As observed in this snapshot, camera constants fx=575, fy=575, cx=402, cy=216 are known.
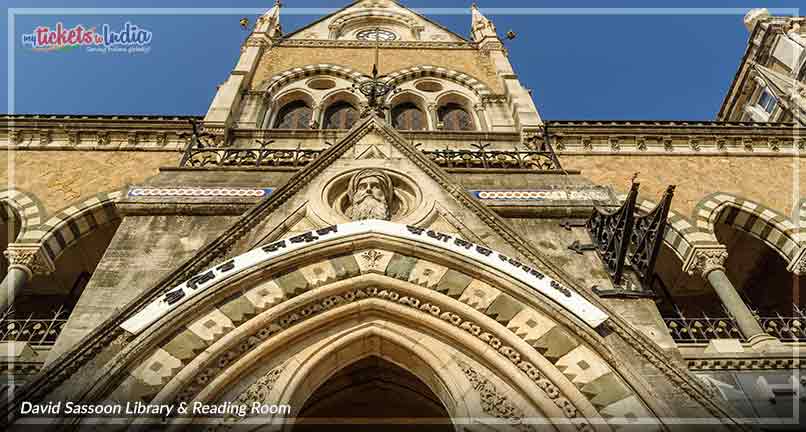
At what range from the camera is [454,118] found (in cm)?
1705

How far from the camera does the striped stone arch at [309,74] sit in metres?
17.6

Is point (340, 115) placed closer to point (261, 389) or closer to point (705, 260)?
point (705, 260)

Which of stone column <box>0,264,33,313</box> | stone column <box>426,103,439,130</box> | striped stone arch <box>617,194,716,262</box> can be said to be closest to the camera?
stone column <box>0,264,33,313</box>

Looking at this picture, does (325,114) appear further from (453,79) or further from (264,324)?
(264,324)

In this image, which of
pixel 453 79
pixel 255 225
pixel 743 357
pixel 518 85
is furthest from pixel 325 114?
pixel 743 357

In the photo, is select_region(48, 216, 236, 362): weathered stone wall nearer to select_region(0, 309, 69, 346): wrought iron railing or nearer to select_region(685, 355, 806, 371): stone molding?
select_region(0, 309, 69, 346): wrought iron railing

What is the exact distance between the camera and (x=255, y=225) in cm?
768

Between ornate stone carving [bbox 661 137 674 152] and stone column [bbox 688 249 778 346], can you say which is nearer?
stone column [bbox 688 249 778 346]

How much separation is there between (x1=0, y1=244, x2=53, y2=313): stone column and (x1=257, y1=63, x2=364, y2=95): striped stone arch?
8.62m

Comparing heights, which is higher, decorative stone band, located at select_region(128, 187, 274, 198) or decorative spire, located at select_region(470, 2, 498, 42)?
decorative spire, located at select_region(470, 2, 498, 42)

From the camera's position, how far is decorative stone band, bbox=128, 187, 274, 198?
8398 millimetres

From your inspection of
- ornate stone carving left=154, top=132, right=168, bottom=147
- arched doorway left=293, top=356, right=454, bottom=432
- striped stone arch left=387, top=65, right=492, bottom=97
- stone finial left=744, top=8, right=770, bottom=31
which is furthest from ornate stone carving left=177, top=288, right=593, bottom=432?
stone finial left=744, top=8, right=770, bottom=31

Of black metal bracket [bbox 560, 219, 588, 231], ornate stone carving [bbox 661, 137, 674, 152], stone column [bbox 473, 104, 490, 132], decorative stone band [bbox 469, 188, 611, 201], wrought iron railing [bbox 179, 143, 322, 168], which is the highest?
stone column [bbox 473, 104, 490, 132]

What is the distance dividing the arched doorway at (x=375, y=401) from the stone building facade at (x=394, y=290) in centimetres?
3
